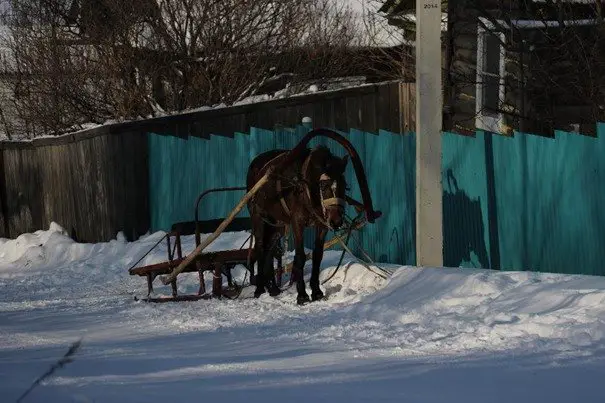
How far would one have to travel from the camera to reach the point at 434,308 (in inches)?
441

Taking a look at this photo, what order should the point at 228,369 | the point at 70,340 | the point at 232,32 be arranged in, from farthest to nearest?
the point at 232,32, the point at 70,340, the point at 228,369

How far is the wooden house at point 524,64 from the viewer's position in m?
17.7

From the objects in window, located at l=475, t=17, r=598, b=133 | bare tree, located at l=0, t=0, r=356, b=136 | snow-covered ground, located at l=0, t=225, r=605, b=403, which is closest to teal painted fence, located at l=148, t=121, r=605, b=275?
snow-covered ground, located at l=0, t=225, r=605, b=403

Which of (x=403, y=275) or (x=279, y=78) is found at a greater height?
(x=279, y=78)

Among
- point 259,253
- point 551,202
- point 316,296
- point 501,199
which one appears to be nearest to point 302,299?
point 316,296

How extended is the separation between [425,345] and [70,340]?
3.20 m

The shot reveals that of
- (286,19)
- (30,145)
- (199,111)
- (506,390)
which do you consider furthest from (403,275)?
(286,19)

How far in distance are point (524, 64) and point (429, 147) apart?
262 inches

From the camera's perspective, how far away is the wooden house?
17.7m

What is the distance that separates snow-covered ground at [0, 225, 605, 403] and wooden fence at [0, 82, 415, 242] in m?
7.35

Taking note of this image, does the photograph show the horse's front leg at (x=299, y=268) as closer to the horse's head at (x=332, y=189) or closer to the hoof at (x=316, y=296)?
the hoof at (x=316, y=296)

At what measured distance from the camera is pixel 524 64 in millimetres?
19312

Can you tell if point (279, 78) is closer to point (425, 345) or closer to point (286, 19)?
point (286, 19)

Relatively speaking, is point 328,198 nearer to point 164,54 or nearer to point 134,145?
point 134,145
